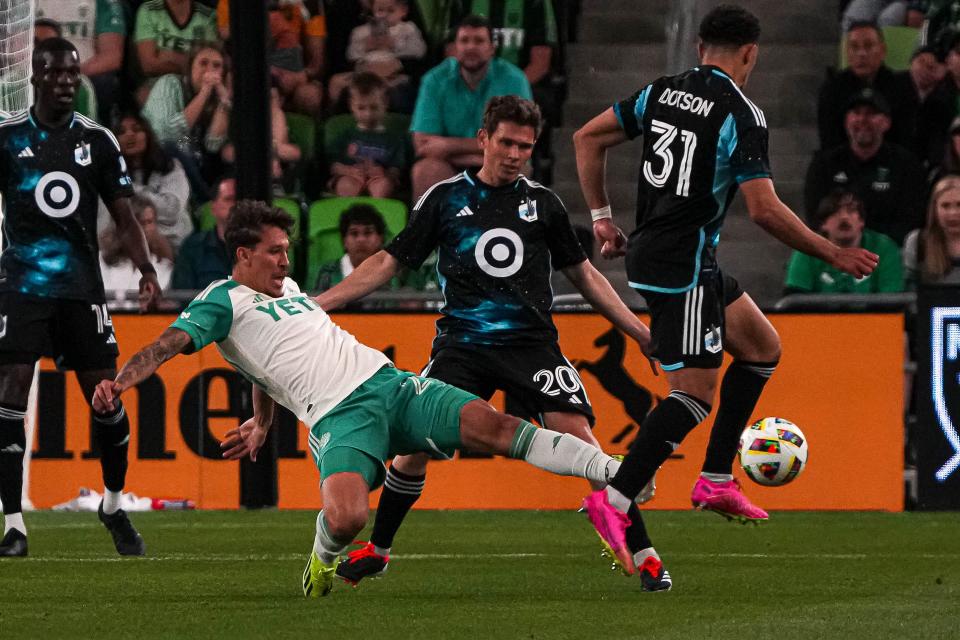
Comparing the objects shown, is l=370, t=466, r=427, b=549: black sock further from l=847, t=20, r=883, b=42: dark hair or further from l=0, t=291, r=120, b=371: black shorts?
l=847, t=20, r=883, b=42: dark hair

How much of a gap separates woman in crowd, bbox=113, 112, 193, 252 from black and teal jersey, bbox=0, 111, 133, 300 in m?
4.73

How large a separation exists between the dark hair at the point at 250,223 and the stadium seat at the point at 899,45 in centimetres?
773

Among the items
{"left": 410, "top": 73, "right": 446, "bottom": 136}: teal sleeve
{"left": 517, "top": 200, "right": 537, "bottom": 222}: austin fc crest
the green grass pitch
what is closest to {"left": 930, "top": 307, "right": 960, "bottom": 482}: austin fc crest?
the green grass pitch

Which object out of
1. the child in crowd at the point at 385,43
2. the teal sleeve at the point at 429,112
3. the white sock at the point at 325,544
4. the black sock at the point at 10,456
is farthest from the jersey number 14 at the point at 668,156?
the child in crowd at the point at 385,43

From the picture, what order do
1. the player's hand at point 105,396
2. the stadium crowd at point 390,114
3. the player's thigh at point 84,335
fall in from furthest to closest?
the stadium crowd at point 390,114
the player's thigh at point 84,335
the player's hand at point 105,396

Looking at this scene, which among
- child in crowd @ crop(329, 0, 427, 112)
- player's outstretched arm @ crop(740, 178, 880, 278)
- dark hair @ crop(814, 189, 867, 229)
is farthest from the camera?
child in crowd @ crop(329, 0, 427, 112)

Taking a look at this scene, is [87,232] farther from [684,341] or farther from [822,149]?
[822,149]

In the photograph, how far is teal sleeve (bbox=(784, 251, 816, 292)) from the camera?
Result: 1140 centimetres

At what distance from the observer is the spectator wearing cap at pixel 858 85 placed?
12602 millimetres

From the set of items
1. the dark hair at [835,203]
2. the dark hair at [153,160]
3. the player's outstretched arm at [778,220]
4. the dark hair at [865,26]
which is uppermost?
the dark hair at [865,26]

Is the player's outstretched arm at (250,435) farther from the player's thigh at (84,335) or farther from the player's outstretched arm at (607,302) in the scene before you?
the player's thigh at (84,335)

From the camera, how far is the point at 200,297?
6066 millimetres

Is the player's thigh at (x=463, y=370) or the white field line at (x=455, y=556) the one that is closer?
the player's thigh at (x=463, y=370)

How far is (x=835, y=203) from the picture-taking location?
11570 millimetres
